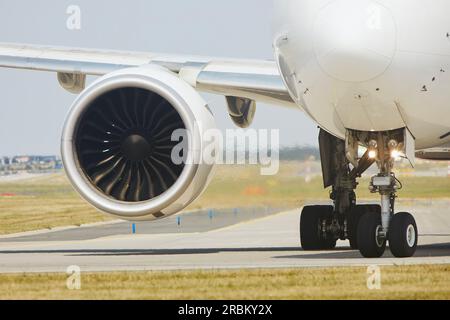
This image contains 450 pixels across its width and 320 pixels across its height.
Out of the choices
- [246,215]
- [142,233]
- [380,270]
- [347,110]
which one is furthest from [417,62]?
[246,215]

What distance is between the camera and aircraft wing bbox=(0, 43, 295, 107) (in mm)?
20109

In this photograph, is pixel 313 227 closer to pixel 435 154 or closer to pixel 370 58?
pixel 435 154

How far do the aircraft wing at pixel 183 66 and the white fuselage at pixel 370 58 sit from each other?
3031 millimetres

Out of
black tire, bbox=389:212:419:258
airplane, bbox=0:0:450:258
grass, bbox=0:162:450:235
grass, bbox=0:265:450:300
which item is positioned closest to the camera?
grass, bbox=0:265:450:300

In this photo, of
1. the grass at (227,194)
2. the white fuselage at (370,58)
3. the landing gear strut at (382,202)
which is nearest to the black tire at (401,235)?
the landing gear strut at (382,202)

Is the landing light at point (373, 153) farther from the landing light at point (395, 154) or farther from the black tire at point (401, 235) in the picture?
the black tire at point (401, 235)

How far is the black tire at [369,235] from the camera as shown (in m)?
17.2

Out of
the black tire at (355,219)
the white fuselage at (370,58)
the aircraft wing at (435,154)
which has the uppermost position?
the white fuselage at (370,58)

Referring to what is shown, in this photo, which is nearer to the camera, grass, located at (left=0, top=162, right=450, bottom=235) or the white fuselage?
the white fuselage

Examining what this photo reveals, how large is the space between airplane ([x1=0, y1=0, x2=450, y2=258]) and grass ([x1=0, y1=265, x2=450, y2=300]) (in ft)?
7.07

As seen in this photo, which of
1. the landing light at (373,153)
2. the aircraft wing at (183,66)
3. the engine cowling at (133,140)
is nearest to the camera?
the landing light at (373,153)

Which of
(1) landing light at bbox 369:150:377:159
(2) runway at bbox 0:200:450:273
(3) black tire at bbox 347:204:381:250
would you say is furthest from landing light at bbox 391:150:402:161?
(3) black tire at bbox 347:204:381:250

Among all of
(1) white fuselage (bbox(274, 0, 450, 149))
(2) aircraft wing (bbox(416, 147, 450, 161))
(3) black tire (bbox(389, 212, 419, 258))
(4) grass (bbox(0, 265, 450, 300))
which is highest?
(1) white fuselage (bbox(274, 0, 450, 149))

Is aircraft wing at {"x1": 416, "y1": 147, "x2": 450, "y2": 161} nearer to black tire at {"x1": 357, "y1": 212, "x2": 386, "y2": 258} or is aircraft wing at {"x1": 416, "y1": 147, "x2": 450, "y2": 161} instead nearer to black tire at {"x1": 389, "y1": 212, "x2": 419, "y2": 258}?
black tire at {"x1": 389, "y1": 212, "x2": 419, "y2": 258}
